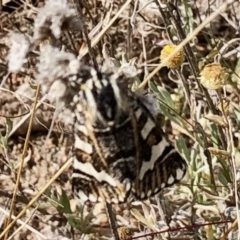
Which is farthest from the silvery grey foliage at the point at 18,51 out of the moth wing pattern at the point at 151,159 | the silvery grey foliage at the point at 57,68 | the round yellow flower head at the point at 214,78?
the round yellow flower head at the point at 214,78

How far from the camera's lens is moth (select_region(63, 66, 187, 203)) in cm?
123

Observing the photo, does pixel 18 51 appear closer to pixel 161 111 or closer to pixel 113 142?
pixel 113 142

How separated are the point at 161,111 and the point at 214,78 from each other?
0.60 m

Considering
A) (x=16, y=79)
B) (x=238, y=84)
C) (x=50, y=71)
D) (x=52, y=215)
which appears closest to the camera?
(x=50, y=71)

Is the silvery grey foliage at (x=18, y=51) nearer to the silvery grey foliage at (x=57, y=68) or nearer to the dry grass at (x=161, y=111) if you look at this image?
the dry grass at (x=161, y=111)

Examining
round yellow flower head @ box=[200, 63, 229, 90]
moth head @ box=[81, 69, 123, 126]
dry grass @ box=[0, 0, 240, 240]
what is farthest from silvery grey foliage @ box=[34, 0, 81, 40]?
round yellow flower head @ box=[200, 63, 229, 90]

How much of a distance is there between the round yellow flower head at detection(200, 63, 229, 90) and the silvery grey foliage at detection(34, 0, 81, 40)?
1.07 feet

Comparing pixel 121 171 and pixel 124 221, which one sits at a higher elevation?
pixel 121 171

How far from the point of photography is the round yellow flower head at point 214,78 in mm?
1431

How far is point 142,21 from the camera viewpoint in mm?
2389

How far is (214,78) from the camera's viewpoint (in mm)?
1435

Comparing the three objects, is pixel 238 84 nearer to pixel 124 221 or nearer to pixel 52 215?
pixel 124 221

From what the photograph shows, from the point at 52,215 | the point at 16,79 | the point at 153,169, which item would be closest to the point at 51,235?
the point at 52,215

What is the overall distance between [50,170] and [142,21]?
64cm
